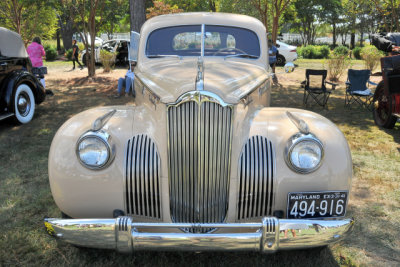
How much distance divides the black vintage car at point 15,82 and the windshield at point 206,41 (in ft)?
12.3

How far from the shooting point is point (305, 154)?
2416 millimetres

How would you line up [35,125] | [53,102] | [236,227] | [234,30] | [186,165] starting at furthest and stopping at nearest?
[53,102] < [35,125] < [234,30] < [186,165] < [236,227]

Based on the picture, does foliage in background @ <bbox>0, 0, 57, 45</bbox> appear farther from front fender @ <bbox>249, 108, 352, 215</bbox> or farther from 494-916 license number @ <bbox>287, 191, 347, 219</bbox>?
494-916 license number @ <bbox>287, 191, 347, 219</bbox>

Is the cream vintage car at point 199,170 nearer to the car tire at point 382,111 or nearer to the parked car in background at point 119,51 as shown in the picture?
the car tire at point 382,111

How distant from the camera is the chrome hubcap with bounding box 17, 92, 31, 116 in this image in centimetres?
677

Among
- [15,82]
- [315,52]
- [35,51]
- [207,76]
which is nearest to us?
[207,76]

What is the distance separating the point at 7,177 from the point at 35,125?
2.71m

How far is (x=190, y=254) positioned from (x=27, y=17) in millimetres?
18528

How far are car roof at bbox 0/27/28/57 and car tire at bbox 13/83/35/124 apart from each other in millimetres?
638

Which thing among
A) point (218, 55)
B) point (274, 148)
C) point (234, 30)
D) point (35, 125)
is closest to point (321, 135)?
point (274, 148)

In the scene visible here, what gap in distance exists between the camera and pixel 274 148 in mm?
2502

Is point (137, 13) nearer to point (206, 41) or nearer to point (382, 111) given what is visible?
point (206, 41)

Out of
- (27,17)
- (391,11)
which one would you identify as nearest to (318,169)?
(391,11)

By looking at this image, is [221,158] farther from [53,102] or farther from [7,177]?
[53,102]
